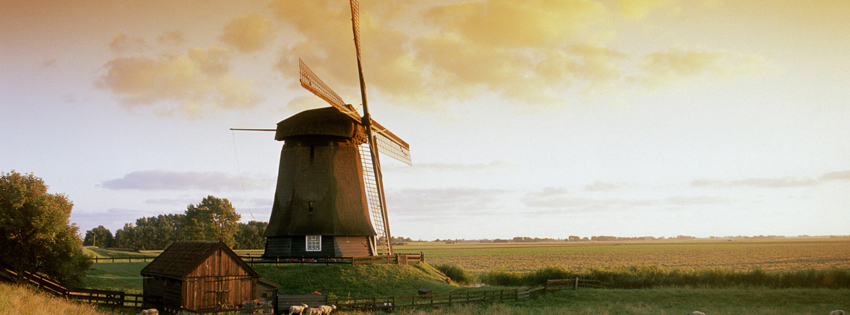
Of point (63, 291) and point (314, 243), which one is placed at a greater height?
point (314, 243)

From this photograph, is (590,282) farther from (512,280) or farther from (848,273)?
(848,273)

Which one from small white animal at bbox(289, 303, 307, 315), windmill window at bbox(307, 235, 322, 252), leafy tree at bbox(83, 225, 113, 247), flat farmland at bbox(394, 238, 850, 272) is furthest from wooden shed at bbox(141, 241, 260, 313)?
leafy tree at bbox(83, 225, 113, 247)

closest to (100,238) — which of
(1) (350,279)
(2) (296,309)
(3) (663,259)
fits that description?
(1) (350,279)

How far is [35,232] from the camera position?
27.3 metres

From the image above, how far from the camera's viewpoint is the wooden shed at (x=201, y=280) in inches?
967

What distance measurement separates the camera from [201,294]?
24.9 metres

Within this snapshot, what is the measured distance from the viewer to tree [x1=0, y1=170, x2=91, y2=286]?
26875 millimetres

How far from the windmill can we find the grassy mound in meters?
1.98

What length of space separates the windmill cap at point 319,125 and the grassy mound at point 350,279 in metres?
8.61

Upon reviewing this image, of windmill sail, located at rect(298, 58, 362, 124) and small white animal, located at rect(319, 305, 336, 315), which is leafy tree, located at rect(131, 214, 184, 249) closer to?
windmill sail, located at rect(298, 58, 362, 124)

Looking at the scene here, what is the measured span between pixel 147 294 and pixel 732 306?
30.1 m

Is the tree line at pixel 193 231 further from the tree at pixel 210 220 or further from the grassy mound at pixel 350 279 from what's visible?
the grassy mound at pixel 350 279

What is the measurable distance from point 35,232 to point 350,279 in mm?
16293

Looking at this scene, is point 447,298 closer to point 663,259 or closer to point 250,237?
point 663,259
